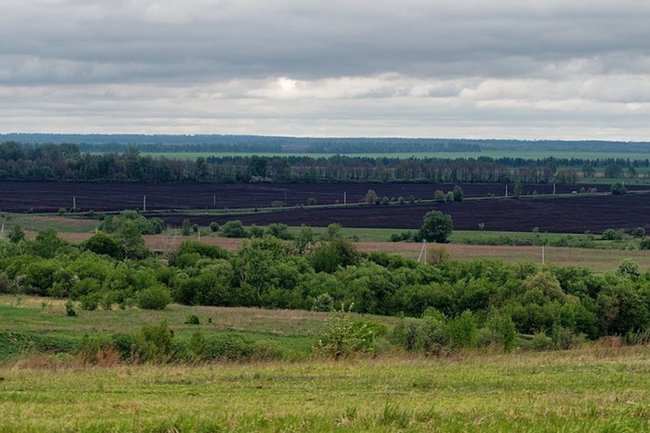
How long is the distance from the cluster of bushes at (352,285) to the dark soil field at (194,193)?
190 feet

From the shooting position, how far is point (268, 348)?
3044 cm

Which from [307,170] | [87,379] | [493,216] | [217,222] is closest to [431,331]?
[87,379]

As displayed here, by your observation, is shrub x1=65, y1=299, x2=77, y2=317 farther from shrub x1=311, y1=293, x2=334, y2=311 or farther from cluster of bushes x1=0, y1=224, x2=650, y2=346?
shrub x1=311, y1=293, x2=334, y2=311

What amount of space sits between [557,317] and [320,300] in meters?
13.4

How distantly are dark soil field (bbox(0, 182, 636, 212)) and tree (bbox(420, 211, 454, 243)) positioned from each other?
1460 inches

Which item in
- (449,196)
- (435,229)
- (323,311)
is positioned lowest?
(323,311)

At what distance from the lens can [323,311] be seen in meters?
54.0

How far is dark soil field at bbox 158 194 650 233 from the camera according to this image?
352 feet

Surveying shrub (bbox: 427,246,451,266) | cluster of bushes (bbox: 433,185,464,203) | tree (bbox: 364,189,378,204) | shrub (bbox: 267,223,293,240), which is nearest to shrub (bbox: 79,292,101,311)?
shrub (bbox: 427,246,451,266)

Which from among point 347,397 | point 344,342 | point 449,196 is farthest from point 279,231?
point 347,397

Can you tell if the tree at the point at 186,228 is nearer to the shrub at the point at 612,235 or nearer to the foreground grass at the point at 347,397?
the shrub at the point at 612,235

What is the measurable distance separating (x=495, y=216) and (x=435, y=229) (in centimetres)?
2352

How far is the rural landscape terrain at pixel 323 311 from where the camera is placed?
1391 centimetres

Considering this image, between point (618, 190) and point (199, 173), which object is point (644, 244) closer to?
point (618, 190)
